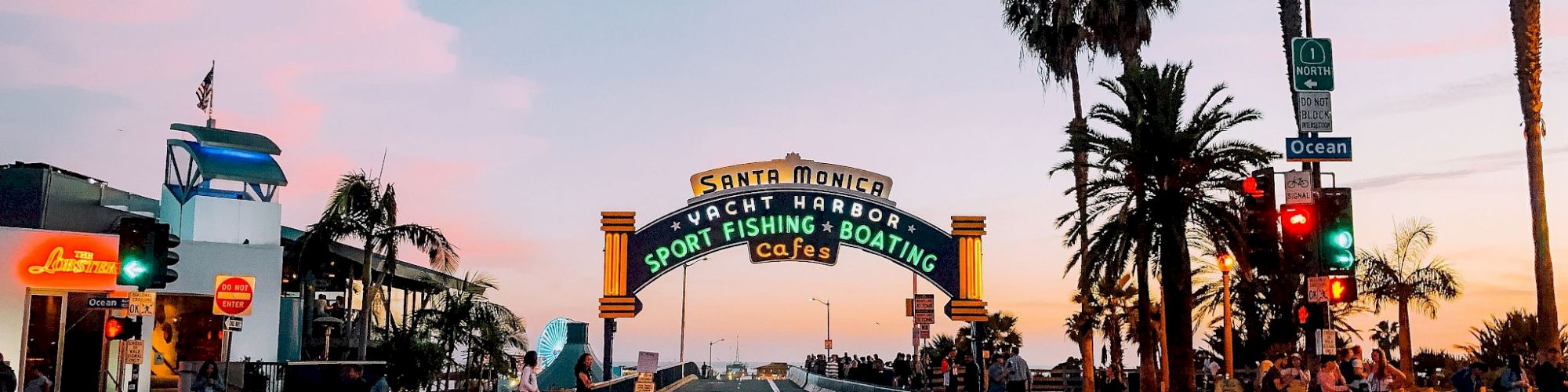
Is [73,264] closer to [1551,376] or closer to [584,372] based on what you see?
[584,372]

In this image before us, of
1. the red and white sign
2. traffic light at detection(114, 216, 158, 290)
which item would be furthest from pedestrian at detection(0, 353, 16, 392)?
the red and white sign

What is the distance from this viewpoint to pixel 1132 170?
33719 mm

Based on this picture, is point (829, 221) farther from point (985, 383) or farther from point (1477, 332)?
point (1477, 332)

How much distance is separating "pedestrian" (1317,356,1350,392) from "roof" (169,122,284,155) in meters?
28.8

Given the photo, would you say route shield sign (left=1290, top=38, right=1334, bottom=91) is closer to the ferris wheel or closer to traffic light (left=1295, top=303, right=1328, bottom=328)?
traffic light (left=1295, top=303, right=1328, bottom=328)

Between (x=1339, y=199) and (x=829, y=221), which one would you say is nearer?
(x=1339, y=199)

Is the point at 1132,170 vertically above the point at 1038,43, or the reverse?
the point at 1038,43

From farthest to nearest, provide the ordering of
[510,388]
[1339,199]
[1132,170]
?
1. [510,388]
2. [1132,170]
3. [1339,199]

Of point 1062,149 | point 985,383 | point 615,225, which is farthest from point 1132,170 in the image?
point 615,225

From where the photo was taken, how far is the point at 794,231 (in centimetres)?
4153

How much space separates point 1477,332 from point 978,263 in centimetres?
1697

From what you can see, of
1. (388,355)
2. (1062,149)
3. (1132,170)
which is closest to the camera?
(1132,170)

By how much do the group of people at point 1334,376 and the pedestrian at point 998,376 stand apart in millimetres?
6453

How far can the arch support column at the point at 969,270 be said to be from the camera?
1629 inches
